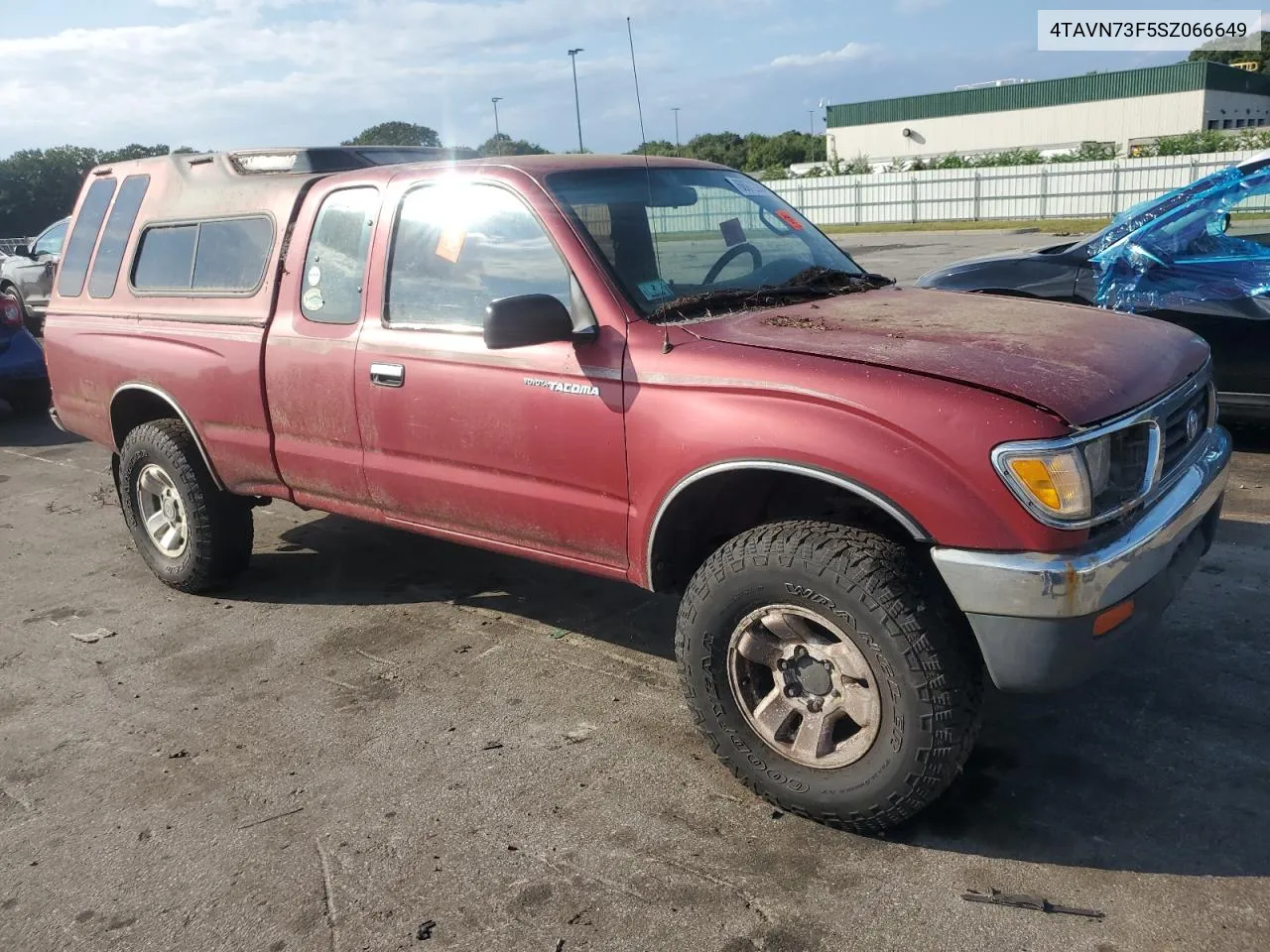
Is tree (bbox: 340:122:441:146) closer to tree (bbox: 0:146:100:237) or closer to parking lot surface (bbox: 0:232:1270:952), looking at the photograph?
parking lot surface (bbox: 0:232:1270:952)

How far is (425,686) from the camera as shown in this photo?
4.07 meters

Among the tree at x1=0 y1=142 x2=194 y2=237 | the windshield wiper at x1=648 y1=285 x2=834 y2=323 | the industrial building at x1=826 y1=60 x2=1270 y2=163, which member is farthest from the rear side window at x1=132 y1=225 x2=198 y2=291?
the industrial building at x1=826 y1=60 x2=1270 y2=163

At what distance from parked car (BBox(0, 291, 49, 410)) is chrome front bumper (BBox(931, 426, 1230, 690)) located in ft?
30.2

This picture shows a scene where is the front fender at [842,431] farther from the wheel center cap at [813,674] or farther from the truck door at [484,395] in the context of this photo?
the wheel center cap at [813,674]

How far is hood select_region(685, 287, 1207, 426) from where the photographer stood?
2779 mm

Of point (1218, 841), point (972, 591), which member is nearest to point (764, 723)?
point (972, 591)

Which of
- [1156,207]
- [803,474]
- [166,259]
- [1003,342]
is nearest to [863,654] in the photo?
[803,474]

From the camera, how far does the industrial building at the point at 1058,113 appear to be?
5194cm

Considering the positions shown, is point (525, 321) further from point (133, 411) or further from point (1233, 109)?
point (1233, 109)

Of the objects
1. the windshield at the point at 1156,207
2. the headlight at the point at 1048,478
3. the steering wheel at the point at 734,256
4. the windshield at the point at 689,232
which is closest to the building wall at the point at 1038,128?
the windshield at the point at 1156,207

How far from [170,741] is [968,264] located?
5582mm

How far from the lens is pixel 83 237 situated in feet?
18.3

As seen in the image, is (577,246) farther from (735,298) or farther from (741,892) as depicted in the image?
(741,892)

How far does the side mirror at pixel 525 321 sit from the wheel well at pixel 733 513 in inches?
26.3
